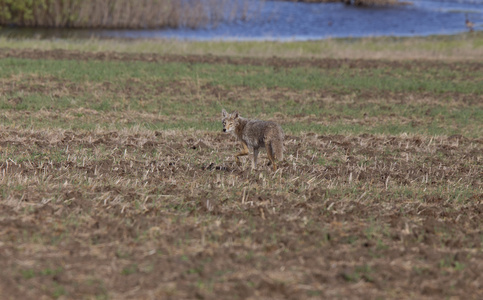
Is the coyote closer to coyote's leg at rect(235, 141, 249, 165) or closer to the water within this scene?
coyote's leg at rect(235, 141, 249, 165)

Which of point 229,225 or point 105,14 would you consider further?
point 105,14

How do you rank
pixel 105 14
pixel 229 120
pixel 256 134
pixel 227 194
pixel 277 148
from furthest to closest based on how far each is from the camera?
pixel 105 14 < pixel 229 120 < pixel 256 134 < pixel 277 148 < pixel 227 194

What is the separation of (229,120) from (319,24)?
48.4 m

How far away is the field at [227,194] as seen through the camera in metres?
6.73

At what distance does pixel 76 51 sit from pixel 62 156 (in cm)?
1833

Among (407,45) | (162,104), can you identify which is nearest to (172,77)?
(162,104)

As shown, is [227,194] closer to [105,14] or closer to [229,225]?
[229,225]

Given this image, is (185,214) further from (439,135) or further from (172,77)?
(172,77)

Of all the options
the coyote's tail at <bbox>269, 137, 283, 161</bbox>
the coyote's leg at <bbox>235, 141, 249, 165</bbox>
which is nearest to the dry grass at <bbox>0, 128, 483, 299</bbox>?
the coyote's leg at <bbox>235, 141, 249, 165</bbox>

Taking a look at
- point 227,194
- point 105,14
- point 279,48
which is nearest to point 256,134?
point 227,194

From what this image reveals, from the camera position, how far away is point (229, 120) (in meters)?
11.8

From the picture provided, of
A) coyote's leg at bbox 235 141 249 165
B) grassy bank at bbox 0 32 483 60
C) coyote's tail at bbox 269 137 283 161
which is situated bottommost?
grassy bank at bbox 0 32 483 60

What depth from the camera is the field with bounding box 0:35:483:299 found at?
6.73 meters

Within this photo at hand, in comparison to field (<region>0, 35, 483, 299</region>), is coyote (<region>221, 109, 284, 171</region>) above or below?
above
